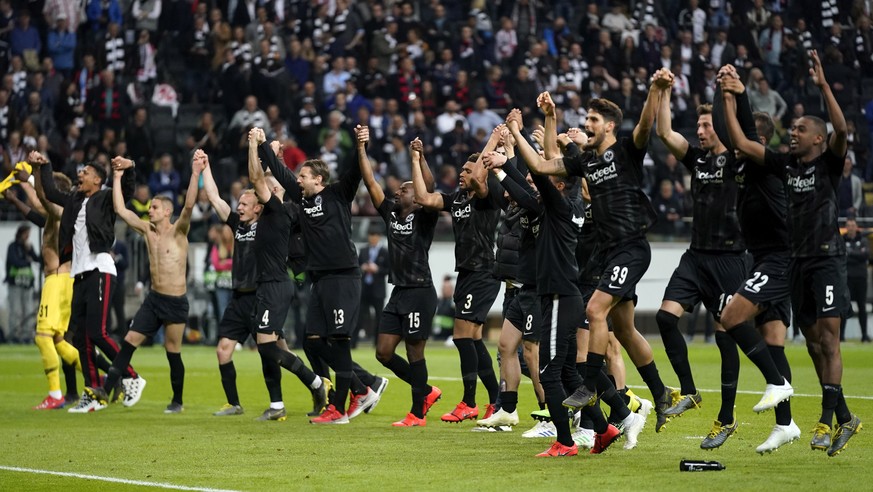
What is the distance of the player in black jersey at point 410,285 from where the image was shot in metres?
12.1

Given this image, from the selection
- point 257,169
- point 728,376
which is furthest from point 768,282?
point 257,169

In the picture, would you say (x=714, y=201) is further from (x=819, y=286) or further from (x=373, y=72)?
(x=373, y=72)

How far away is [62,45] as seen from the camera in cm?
2858

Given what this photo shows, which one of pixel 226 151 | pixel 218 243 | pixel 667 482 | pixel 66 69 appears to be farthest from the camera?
pixel 66 69

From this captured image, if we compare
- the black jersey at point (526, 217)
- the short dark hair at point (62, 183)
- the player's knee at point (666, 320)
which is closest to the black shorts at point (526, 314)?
the black jersey at point (526, 217)

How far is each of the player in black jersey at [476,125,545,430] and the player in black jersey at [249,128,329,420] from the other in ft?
7.15

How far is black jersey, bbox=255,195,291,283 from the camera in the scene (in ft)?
42.4

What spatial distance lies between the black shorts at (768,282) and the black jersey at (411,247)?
3729 mm

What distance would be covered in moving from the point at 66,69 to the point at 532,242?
785 inches

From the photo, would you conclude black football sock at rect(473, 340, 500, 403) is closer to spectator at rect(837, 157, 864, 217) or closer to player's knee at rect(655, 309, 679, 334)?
player's knee at rect(655, 309, 679, 334)

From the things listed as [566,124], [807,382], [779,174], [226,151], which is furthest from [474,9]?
[779,174]

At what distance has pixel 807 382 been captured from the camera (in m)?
15.6

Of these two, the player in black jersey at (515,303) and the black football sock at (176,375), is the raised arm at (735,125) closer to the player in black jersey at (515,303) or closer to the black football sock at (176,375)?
the player in black jersey at (515,303)

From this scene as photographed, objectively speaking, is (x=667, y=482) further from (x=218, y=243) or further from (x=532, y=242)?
(x=218, y=243)
